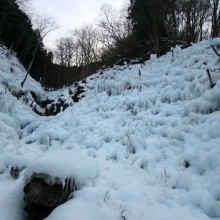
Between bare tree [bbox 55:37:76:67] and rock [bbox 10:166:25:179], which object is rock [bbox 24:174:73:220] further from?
bare tree [bbox 55:37:76:67]

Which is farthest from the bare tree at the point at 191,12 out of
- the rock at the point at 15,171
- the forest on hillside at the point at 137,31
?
the rock at the point at 15,171

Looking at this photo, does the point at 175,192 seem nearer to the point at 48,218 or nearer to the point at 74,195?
the point at 74,195

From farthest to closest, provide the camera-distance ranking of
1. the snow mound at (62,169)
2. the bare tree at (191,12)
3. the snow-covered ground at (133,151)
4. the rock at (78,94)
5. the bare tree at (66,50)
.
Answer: the bare tree at (66,50) < the bare tree at (191,12) < the rock at (78,94) < the snow mound at (62,169) < the snow-covered ground at (133,151)

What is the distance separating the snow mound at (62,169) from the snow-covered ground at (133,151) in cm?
1

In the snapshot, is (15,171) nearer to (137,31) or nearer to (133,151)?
(133,151)

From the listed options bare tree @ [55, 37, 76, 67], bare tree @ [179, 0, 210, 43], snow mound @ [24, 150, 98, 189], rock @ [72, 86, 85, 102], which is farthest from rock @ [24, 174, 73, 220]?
bare tree @ [55, 37, 76, 67]

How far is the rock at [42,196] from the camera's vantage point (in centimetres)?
342

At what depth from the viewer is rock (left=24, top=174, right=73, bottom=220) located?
3424mm

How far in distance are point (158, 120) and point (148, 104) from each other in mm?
1139

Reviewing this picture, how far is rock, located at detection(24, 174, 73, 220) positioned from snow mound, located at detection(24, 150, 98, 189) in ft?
0.22

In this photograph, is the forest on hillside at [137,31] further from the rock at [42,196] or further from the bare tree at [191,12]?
the rock at [42,196]

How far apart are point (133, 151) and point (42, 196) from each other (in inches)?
82.5

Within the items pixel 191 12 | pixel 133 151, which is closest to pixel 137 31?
pixel 191 12

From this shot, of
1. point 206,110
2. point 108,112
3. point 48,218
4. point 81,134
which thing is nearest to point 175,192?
point 48,218
